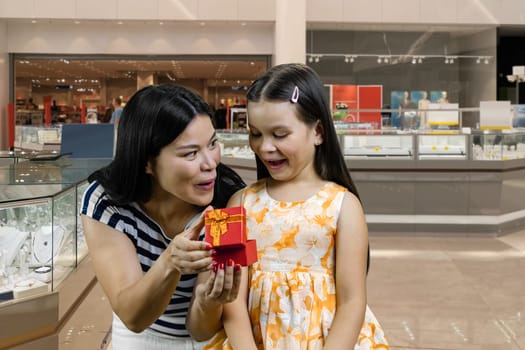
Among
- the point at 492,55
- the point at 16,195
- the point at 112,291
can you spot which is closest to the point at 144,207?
the point at 112,291

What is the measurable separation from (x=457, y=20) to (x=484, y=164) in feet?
31.5

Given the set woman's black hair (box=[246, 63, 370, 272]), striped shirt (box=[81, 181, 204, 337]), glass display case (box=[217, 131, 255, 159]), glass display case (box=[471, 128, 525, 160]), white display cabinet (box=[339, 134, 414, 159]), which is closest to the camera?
striped shirt (box=[81, 181, 204, 337])

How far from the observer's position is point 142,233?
1720mm

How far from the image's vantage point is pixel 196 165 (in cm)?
155

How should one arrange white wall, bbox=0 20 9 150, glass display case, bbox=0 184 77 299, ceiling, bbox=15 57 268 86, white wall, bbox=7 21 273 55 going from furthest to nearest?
ceiling, bbox=15 57 268 86 < white wall, bbox=7 21 273 55 < white wall, bbox=0 20 9 150 < glass display case, bbox=0 184 77 299

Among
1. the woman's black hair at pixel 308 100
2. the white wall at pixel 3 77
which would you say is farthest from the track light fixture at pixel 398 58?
the woman's black hair at pixel 308 100

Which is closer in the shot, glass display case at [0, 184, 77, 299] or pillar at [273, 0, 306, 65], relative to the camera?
glass display case at [0, 184, 77, 299]

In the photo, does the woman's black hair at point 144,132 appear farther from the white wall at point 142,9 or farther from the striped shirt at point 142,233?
the white wall at point 142,9

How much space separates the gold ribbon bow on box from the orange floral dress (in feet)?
1.51

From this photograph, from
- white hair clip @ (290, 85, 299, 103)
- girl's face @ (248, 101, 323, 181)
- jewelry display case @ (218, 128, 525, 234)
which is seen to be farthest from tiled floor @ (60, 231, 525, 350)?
white hair clip @ (290, 85, 299, 103)

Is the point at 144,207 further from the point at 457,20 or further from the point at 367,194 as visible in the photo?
the point at 457,20

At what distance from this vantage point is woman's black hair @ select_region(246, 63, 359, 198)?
5.89ft

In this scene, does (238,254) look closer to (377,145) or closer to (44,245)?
(44,245)

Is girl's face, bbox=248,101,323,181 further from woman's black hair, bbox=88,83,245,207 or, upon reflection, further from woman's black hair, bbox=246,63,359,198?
woman's black hair, bbox=88,83,245,207
